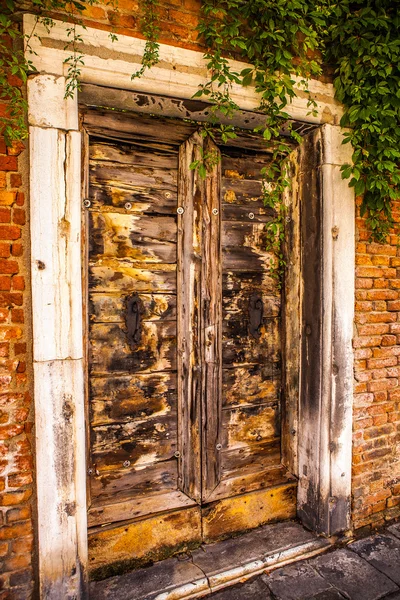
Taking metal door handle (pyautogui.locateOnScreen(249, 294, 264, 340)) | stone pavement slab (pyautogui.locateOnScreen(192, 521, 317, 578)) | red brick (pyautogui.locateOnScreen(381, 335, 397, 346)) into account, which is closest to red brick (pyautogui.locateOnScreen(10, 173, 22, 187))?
metal door handle (pyautogui.locateOnScreen(249, 294, 264, 340))

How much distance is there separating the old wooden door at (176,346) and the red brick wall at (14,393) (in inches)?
14.4

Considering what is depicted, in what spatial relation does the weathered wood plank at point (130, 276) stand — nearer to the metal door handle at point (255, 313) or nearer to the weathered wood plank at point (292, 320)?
the metal door handle at point (255, 313)

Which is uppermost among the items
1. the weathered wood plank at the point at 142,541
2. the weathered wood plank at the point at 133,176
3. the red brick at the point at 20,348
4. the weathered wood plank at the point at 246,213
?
the weathered wood plank at the point at 133,176

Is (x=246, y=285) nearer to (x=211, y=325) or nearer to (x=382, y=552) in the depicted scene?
(x=211, y=325)

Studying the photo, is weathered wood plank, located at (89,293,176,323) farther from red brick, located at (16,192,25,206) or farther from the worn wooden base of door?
the worn wooden base of door

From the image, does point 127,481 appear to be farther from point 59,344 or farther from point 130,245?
point 130,245

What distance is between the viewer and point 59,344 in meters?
1.77

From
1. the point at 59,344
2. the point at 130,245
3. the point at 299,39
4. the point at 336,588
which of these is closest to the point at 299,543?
the point at 336,588

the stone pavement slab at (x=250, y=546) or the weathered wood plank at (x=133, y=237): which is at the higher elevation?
the weathered wood plank at (x=133, y=237)

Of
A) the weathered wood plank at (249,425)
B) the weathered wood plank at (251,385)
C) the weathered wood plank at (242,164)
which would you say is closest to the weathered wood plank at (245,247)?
the weathered wood plank at (242,164)

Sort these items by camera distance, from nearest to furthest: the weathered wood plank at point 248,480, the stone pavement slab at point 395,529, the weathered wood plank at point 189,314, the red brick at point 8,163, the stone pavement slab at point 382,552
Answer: the red brick at point 8,163, the stone pavement slab at point 382,552, the weathered wood plank at point 189,314, the weathered wood plank at point 248,480, the stone pavement slab at point 395,529

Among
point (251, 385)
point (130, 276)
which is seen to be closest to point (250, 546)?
point (251, 385)

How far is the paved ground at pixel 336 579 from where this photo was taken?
197 centimetres

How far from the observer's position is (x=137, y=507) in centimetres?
215
